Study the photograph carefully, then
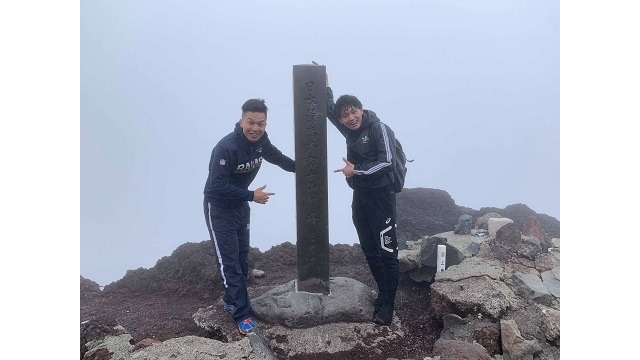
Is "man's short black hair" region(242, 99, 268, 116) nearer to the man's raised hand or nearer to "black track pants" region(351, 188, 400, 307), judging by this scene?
the man's raised hand

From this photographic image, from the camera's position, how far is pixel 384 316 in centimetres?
501

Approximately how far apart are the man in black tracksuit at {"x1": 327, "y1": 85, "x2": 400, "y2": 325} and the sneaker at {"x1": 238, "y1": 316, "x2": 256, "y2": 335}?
140 cm

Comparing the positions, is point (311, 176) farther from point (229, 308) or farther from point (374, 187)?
point (229, 308)

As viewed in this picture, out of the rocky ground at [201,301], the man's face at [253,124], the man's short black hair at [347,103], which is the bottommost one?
the rocky ground at [201,301]

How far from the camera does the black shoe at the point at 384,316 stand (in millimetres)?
4992

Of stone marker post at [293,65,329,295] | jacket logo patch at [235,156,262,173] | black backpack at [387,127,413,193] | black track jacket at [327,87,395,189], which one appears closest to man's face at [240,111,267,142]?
jacket logo patch at [235,156,262,173]

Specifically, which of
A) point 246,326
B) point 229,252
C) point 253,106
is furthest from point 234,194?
point 246,326

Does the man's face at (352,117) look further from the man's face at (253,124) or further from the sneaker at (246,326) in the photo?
the sneaker at (246,326)

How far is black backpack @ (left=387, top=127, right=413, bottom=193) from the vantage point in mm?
4925

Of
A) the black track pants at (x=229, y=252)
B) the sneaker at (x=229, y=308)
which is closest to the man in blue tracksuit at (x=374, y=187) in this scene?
the black track pants at (x=229, y=252)

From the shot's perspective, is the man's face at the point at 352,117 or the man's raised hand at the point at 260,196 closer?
the man's raised hand at the point at 260,196

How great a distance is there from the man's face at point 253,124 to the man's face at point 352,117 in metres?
0.88

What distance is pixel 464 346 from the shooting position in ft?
12.9
